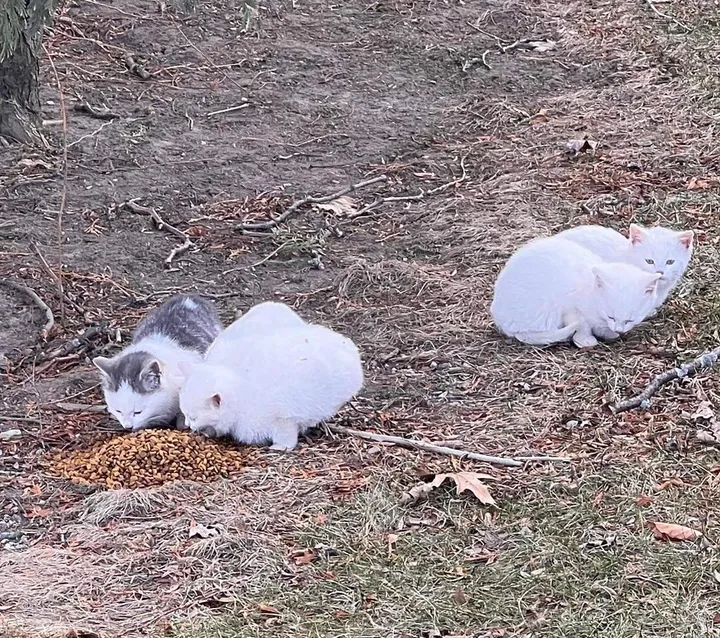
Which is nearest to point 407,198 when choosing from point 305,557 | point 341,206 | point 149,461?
point 341,206

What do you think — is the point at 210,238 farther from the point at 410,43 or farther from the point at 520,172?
the point at 410,43

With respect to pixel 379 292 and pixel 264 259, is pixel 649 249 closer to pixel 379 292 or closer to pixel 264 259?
pixel 379 292

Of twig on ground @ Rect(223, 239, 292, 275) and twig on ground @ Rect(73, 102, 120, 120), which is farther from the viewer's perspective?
twig on ground @ Rect(73, 102, 120, 120)

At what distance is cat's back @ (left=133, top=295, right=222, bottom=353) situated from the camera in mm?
5449

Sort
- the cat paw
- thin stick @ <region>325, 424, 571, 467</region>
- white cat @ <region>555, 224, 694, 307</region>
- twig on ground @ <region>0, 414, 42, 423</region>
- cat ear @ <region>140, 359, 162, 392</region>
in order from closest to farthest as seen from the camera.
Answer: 1. thin stick @ <region>325, 424, 571, 467</region>
2. cat ear @ <region>140, 359, 162, 392</region>
3. twig on ground @ <region>0, 414, 42, 423</region>
4. the cat paw
5. white cat @ <region>555, 224, 694, 307</region>

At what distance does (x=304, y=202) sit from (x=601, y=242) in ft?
7.62

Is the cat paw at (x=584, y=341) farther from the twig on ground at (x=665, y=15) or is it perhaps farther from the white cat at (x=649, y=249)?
the twig on ground at (x=665, y=15)

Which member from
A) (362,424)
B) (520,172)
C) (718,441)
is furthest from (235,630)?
(520,172)

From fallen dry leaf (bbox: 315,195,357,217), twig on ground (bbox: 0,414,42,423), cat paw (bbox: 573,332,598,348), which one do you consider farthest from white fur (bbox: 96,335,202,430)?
fallen dry leaf (bbox: 315,195,357,217)

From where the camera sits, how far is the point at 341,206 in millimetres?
7453

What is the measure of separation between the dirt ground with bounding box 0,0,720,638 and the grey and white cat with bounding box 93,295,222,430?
1.04 ft

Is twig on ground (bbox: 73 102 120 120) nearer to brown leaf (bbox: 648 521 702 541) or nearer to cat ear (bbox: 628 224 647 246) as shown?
cat ear (bbox: 628 224 647 246)

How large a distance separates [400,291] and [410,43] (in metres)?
Result: 4.52

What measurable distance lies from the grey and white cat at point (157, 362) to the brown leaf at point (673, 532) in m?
2.14
